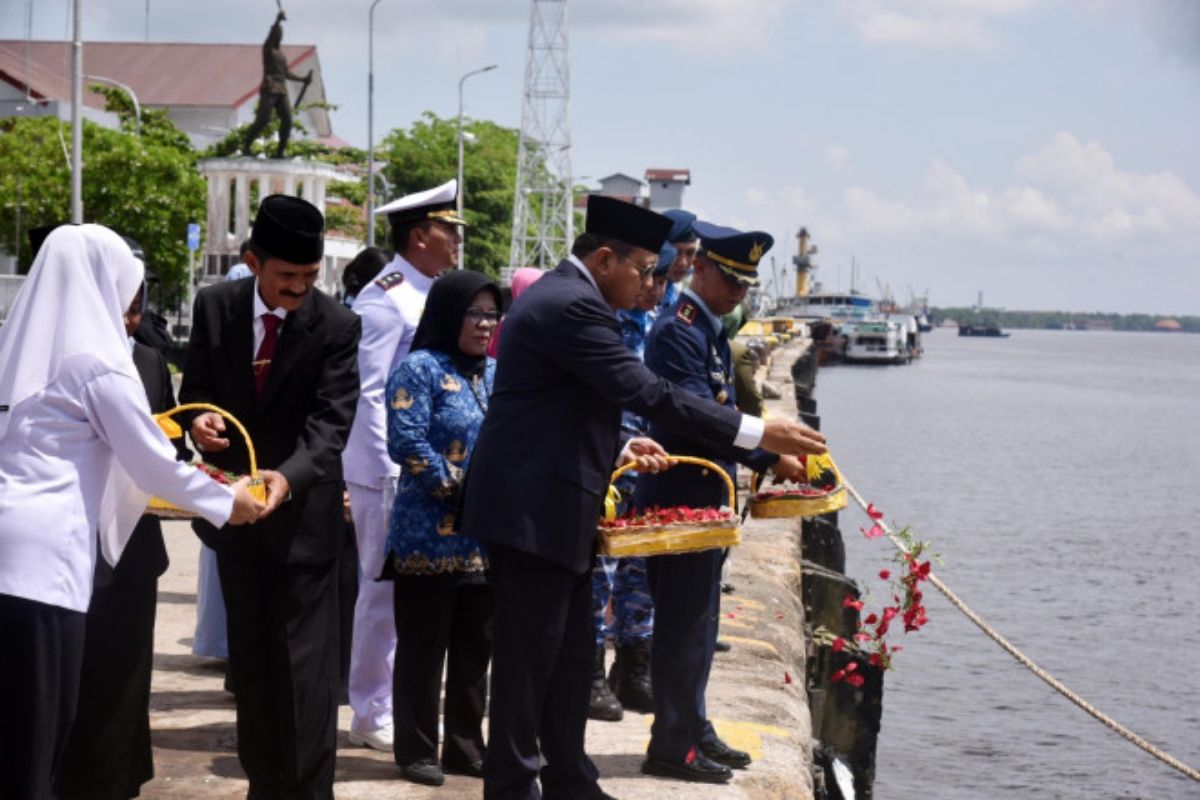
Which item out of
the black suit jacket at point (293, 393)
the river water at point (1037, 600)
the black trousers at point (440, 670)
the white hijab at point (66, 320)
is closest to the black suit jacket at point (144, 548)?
the black suit jacket at point (293, 393)

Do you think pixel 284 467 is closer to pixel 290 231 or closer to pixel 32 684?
pixel 290 231

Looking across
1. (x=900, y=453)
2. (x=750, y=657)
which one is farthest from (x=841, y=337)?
(x=750, y=657)

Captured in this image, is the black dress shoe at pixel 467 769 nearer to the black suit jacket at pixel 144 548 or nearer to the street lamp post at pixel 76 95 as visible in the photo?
the black suit jacket at pixel 144 548

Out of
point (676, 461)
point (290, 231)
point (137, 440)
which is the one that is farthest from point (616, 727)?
point (137, 440)

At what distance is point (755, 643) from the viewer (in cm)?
926

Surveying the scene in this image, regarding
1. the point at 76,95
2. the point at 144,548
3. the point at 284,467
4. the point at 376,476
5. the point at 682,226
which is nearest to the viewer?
the point at 284,467

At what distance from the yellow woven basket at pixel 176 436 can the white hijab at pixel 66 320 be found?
0.64 m

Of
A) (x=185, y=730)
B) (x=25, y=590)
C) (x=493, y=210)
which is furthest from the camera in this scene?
(x=493, y=210)

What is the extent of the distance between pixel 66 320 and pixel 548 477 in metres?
1.51

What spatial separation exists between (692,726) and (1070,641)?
50.2 feet

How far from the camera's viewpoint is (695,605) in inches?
243

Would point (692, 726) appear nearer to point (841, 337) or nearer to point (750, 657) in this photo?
point (750, 657)

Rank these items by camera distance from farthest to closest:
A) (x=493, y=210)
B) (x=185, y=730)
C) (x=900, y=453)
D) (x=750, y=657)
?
(x=493, y=210), (x=900, y=453), (x=750, y=657), (x=185, y=730)

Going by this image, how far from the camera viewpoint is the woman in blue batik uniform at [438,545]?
618 centimetres
